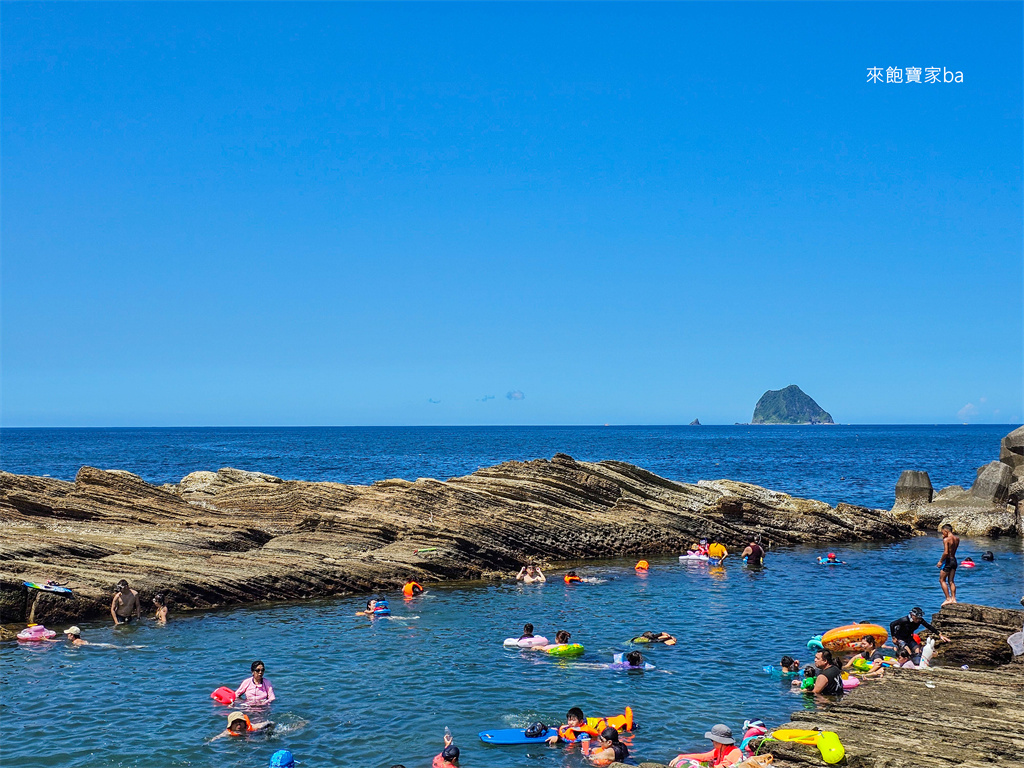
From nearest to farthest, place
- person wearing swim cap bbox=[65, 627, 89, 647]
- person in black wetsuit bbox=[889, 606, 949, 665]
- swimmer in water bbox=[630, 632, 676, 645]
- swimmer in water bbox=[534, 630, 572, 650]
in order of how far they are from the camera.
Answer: person in black wetsuit bbox=[889, 606, 949, 665] → person wearing swim cap bbox=[65, 627, 89, 647] → swimmer in water bbox=[534, 630, 572, 650] → swimmer in water bbox=[630, 632, 676, 645]

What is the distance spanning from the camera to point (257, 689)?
19531mm

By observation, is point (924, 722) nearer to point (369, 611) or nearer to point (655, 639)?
point (655, 639)

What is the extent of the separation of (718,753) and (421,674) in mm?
9106

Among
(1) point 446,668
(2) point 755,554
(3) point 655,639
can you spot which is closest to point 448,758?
(1) point 446,668

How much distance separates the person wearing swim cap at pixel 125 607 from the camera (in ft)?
84.4

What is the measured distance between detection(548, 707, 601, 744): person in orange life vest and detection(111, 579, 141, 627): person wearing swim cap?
49.9 feet

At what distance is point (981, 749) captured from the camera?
14.1 metres

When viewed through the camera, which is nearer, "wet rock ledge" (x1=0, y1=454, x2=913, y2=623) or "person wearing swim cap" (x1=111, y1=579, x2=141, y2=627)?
"person wearing swim cap" (x1=111, y1=579, x2=141, y2=627)

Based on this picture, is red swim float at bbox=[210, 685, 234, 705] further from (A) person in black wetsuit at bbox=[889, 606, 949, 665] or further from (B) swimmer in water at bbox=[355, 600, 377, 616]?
(A) person in black wetsuit at bbox=[889, 606, 949, 665]

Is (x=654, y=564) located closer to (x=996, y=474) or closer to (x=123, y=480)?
(x=123, y=480)

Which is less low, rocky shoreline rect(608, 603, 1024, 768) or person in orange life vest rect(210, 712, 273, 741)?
rocky shoreline rect(608, 603, 1024, 768)

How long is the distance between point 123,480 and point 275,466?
79732mm

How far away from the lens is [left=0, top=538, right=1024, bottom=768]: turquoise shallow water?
17.5 metres

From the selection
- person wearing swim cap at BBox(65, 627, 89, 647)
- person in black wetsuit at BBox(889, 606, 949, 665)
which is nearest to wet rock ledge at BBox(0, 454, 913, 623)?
person wearing swim cap at BBox(65, 627, 89, 647)
